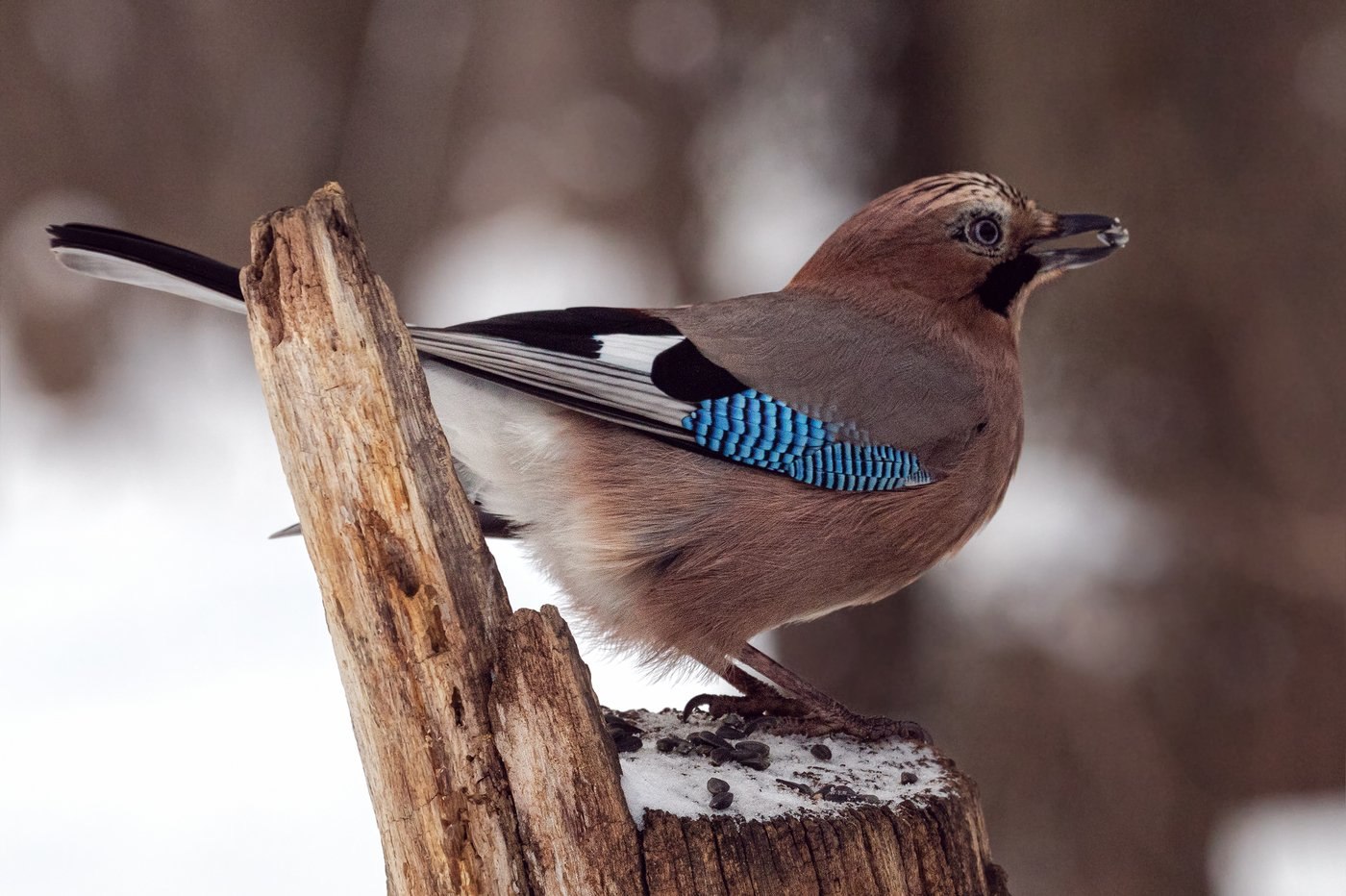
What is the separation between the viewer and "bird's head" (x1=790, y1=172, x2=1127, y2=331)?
2752mm

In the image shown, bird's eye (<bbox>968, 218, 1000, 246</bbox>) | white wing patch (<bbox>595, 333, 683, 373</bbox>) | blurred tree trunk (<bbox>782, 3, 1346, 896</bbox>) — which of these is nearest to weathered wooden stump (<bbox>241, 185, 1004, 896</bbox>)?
white wing patch (<bbox>595, 333, 683, 373</bbox>)

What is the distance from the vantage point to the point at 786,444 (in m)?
2.38

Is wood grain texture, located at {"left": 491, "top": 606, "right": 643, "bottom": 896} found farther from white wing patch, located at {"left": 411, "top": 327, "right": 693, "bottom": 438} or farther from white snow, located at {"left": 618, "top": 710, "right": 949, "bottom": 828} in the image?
white wing patch, located at {"left": 411, "top": 327, "right": 693, "bottom": 438}

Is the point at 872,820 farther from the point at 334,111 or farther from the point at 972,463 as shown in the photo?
the point at 334,111

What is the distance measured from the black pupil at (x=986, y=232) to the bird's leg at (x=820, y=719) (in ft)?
3.26

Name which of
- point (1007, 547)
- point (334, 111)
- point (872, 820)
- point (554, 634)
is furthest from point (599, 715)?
point (334, 111)

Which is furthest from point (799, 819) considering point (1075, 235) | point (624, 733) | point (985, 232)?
point (1075, 235)

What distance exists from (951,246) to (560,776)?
1.50 m

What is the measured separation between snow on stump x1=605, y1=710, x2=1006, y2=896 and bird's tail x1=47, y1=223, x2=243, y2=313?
900 millimetres

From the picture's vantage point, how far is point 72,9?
4637 mm

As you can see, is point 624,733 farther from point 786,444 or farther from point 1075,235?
point 1075,235

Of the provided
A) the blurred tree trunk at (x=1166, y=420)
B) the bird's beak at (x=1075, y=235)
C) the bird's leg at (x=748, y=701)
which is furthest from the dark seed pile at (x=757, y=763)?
the blurred tree trunk at (x=1166, y=420)

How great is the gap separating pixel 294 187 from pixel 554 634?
3.33 metres

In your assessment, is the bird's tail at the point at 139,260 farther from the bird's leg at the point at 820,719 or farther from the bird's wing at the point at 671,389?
the bird's leg at the point at 820,719
